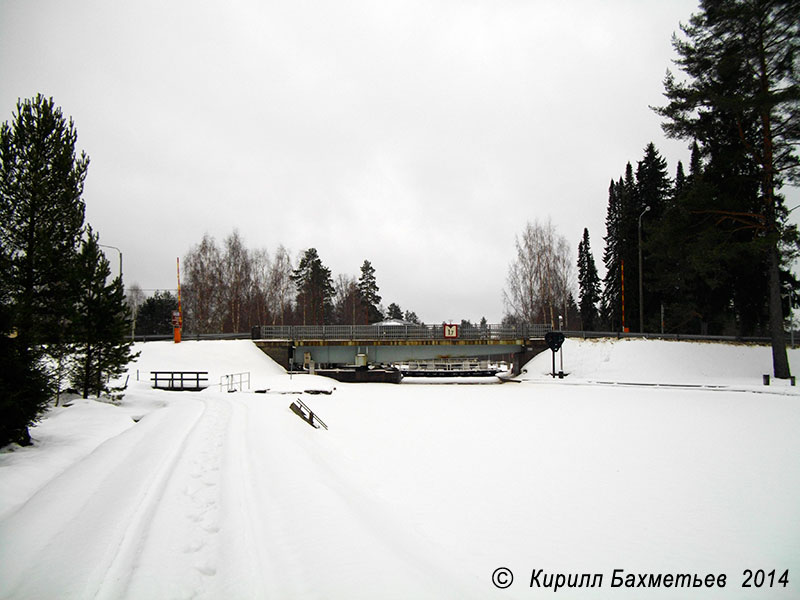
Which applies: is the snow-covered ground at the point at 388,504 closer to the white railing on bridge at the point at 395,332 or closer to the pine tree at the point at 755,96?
the pine tree at the point at 755,96

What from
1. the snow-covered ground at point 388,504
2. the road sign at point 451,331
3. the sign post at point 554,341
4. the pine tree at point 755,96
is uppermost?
the pine tree at point 755,96

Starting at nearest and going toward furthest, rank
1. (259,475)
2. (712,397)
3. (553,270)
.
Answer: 1. (259,475)
2. (712,397)
3. (553,270)

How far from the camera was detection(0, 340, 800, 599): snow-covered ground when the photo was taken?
15.4 feet

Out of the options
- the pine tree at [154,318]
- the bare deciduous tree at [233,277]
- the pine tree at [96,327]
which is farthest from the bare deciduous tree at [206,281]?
the pine tree at [96,327]

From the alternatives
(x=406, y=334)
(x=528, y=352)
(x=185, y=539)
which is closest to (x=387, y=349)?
(x=406, y=334)

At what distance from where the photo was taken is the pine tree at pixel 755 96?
70.6ft

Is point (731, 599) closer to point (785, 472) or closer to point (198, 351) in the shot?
point (785, 472)

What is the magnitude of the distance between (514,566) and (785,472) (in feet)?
24.5

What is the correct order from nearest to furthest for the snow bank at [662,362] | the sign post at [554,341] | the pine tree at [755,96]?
the pine tree at [755,96], the snow bank at [662,362], the sign post at [554,341]

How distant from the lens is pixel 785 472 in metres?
8.58

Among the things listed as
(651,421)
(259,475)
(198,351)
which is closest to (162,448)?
(259,475)

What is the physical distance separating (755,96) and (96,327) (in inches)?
1295

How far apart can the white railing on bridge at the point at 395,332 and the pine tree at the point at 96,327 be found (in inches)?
774

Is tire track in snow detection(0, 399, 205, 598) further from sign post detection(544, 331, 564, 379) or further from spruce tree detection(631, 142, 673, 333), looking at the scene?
spruce tree detection(631, 142, 673, 333)
